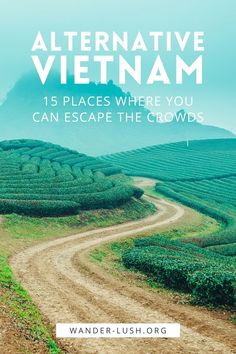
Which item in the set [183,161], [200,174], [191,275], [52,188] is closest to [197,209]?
[52,188]

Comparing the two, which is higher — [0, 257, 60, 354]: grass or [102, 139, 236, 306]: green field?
[0, 257, 60, 354]: grass

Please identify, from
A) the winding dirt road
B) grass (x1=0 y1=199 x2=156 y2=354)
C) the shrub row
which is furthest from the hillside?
the winding dirt road

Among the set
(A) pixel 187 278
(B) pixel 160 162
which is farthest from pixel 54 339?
(B) pixel 160 162

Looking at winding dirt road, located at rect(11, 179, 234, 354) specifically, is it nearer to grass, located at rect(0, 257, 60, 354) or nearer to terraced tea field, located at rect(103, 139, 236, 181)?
grass, located at rect(0, 257, 60, 354)

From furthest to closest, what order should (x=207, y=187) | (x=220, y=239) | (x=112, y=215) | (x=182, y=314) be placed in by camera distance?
(x=207, y=187) → (x=112, y=215) → (x=220, y=239) → (x=182, y=314)

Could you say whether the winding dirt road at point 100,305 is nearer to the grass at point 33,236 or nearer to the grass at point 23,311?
the grass at point 23,311

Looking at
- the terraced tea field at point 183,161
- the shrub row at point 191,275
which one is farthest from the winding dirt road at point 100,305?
the terraced tea field at point 183,161

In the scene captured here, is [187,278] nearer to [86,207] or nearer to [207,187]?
[86,207]
